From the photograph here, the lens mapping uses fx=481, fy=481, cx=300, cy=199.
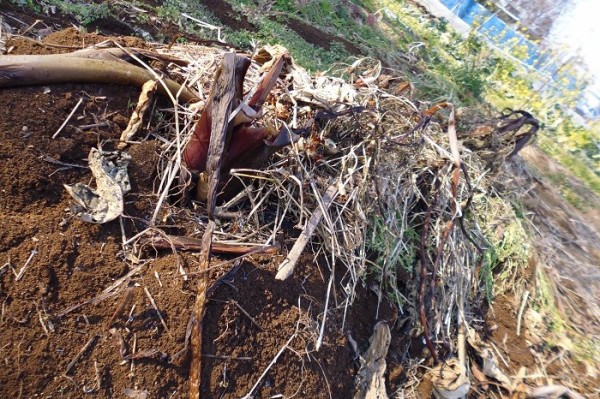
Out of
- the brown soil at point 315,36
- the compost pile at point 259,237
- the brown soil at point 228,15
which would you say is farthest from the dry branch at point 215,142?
the brown soil at point 315,36

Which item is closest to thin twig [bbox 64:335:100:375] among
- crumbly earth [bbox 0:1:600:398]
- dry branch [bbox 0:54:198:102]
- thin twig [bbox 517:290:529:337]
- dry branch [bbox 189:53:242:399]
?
crumbly earth [bbox 0:1:600:398]

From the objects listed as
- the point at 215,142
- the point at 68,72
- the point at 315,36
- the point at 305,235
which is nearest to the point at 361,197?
the point at 305,235

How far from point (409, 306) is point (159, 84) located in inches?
66.6

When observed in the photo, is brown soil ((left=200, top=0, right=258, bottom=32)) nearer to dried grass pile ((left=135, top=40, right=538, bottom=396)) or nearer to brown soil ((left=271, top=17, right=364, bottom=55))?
brown soil ((left=271, top=17, right=364, bottom=55))

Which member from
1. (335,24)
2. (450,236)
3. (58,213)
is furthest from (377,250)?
(335,24)

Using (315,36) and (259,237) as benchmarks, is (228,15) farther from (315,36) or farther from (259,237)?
(259,237)

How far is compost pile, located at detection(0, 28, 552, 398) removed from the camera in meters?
1.65

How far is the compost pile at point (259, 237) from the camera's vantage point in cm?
165

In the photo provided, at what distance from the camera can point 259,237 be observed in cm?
206

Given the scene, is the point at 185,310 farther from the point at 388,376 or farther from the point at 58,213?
the point at 388,376

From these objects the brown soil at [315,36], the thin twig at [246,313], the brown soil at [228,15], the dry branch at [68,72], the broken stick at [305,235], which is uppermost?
the dry branch at [68,72]

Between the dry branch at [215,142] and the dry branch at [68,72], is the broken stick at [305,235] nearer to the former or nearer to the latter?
the dry branch at [215,142]

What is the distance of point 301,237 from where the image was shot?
211cm

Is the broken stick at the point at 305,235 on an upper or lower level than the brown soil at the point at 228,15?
upper
